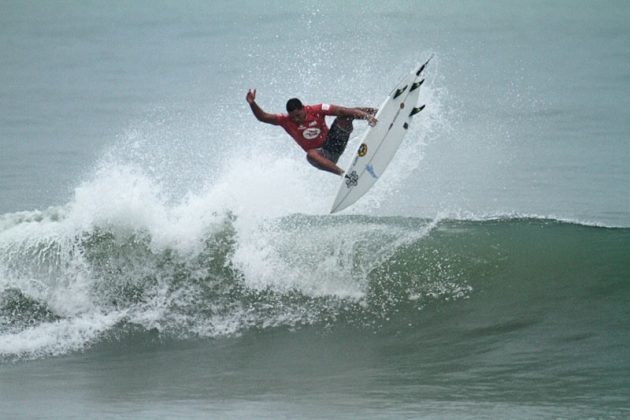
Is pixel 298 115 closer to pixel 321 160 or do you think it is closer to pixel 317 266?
pixel 321 160

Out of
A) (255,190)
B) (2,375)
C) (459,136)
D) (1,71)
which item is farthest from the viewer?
(1,71)

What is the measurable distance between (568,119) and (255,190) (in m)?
9.10

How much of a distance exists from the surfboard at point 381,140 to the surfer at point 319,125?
6.8 inches

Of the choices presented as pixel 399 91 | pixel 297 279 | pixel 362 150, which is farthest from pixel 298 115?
pixel 297 279

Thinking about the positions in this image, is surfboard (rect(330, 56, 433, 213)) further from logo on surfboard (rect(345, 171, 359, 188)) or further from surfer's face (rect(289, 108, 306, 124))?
surfer's face (rect(289, 108, 306, 124))

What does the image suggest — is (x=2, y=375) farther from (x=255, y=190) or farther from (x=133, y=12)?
(x=133, y=12)

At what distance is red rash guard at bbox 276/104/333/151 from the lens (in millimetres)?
10086

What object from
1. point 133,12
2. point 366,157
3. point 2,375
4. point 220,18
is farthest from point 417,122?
point 133,12

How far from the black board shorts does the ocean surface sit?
1000 mm

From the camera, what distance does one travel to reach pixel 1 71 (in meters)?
27.4

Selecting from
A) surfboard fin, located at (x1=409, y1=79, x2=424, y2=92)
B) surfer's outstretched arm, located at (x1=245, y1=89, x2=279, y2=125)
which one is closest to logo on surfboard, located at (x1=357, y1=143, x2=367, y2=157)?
surfboard fin, located at (x1=409, y1=79, x2=424, y2=92)

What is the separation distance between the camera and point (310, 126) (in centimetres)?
1017

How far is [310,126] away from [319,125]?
0.11 m

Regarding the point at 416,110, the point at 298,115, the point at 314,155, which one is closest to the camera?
the point at 298,115
